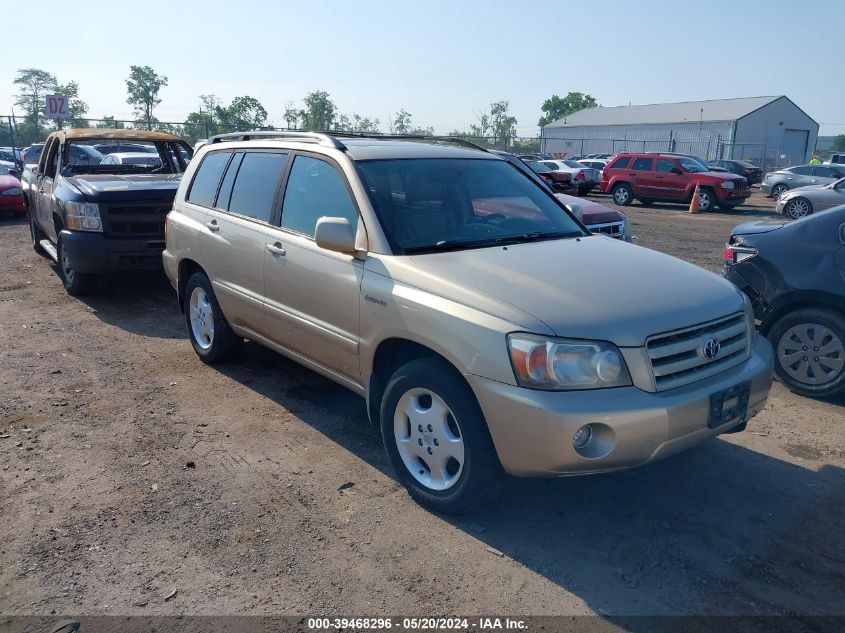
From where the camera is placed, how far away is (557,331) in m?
3.29

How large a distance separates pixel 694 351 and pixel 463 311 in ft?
3.81

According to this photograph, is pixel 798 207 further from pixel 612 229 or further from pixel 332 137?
pixel 332 137

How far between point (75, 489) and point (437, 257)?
2.45 metres

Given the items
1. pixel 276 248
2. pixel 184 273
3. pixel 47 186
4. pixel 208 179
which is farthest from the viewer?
pixel 47 186

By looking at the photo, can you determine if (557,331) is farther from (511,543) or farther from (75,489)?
(75,489)

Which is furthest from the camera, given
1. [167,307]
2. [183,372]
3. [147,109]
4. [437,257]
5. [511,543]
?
[147,109]

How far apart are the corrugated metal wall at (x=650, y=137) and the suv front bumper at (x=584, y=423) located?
4851 centimetres

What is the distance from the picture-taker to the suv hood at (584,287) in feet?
11.1

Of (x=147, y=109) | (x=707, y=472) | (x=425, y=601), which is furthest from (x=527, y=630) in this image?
(x=147, y=109)

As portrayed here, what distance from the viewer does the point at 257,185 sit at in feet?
17.4

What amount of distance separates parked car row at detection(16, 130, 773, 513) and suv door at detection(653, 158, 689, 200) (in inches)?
761

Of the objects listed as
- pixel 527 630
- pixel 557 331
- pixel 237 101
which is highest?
pixel 237 101

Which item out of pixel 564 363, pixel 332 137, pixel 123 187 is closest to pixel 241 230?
pixel 332 137

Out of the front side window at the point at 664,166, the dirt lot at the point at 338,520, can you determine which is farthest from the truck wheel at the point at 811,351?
the front side window at the point at 664,166
